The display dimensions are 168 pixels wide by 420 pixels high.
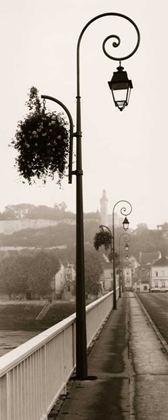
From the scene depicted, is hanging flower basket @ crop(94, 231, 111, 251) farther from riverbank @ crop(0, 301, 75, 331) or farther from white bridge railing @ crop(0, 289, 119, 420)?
riverbank @ crop(0, 301, 75, 331)

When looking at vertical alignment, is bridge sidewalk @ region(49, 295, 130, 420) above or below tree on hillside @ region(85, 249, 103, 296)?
below

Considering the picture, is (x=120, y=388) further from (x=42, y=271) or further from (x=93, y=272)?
(x=42, y=271)

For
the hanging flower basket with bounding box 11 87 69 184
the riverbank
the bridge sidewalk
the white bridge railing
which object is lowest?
the riverbank

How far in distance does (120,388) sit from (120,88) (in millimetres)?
4991

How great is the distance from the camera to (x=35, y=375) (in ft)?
25.5

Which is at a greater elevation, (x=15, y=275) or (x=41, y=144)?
(x=15, y=275)

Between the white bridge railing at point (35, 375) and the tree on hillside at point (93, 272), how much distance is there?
447 ft

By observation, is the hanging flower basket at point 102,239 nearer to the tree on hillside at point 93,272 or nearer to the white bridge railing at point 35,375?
the white bridge railing at point 35,375

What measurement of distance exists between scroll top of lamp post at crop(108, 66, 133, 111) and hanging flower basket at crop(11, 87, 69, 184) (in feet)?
3.98

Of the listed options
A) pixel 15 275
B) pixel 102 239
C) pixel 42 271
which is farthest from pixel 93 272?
pixel 102 239

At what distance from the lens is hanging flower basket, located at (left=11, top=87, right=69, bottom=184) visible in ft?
39.2

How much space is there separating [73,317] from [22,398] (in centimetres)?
605

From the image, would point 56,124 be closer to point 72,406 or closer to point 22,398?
point 72,406

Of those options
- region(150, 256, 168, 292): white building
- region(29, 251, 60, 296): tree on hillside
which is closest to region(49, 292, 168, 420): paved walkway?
region(29, 251, 60, 296): tree on hillside
